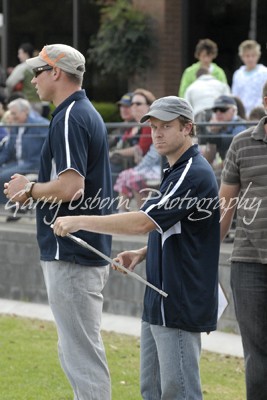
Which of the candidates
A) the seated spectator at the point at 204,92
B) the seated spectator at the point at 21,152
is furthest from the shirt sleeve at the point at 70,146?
the seated spectator at the point at 204,92

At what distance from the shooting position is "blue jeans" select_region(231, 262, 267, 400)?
6102 mm

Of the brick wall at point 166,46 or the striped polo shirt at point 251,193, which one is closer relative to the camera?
the striped polo shirt at point 251,193

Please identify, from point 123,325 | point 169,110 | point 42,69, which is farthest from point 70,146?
point 123,325

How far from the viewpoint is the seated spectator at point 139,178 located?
35.1 feet

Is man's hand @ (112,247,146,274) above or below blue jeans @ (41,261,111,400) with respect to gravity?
above

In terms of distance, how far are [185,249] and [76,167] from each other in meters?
0.86

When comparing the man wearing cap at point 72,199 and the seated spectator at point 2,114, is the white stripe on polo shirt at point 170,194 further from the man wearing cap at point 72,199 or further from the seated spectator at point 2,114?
the seated spectator at point 2,114

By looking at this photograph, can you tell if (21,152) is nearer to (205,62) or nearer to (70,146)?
(205,62)

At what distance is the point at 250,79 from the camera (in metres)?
13.4

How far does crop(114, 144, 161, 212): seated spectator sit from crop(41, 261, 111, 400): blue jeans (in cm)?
460

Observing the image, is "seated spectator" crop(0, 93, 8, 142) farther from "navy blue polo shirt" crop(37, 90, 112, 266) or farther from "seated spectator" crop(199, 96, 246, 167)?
"navy blue polo shirt" crop(37, 90, 112, 266)

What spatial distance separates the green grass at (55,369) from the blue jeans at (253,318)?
1.36m

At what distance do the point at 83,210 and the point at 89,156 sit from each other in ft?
1.07

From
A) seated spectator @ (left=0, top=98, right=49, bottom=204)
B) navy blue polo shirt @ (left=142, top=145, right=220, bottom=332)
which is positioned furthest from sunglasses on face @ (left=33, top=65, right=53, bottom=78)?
seated spectator @ (left=0, top=98, right=49, bottom=204)
